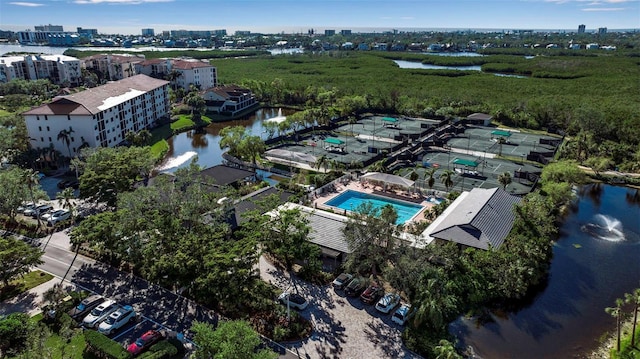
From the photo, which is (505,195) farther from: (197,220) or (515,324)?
(197,220)

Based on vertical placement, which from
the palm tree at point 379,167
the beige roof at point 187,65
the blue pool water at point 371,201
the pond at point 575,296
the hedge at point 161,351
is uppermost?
the beige roof at point 187,65

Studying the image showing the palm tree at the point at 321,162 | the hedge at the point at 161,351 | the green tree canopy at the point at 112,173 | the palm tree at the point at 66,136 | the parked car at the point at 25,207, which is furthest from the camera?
the palm tree at the point at 66,136

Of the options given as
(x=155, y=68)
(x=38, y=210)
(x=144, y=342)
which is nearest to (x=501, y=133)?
(x=144, y=342)

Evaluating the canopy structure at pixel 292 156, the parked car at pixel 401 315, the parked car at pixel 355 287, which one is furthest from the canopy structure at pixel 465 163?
the parked car at pixel 401 315

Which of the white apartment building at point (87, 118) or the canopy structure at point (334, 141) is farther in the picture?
the canopy structure at point (334, 141)

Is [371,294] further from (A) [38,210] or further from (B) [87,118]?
(B) [87,118]

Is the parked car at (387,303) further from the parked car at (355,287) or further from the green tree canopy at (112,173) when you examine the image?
the green tree canopy at (112,173)

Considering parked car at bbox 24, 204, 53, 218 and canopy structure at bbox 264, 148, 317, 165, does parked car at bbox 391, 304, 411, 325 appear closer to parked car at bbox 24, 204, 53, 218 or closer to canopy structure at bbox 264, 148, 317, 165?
canopy structure at bbox 264, 148, 317, 165
